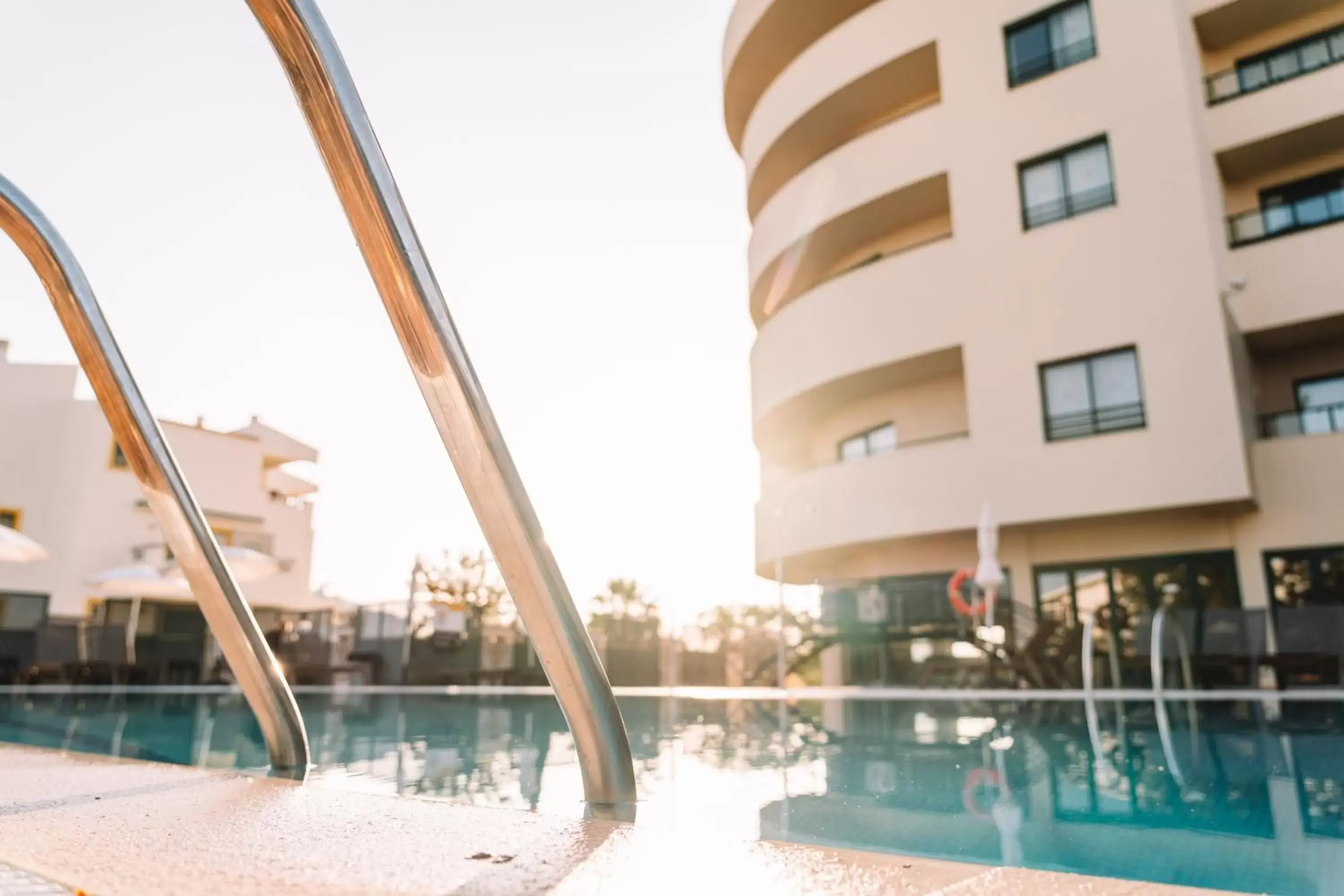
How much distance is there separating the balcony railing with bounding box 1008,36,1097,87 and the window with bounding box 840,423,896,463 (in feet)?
23.1

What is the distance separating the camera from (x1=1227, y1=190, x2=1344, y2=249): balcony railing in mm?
16203

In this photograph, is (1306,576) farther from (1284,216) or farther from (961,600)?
(1284,216)

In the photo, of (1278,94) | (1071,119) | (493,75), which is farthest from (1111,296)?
(493,75)

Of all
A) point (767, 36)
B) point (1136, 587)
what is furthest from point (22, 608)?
point (1136, 587)

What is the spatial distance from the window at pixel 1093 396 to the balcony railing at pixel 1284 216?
311 centimetres

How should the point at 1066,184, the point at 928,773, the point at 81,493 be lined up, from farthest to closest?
the point at 81,493 → the point at 1066,184 → the point at 928,773

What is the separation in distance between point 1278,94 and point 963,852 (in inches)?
706

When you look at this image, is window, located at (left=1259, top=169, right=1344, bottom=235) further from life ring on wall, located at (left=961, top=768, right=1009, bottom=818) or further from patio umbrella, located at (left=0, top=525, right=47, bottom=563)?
patio umbrella, located at (left=0, top=525, right=47, bottom=563)

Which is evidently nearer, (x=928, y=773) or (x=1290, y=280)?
(x=928, y=773)

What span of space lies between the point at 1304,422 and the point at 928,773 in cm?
1503

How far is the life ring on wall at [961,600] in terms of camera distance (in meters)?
14.3

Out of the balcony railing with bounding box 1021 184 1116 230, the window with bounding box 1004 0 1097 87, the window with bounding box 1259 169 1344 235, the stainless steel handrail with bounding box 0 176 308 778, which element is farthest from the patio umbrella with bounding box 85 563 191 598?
the window with bounding box 1259 169 1344 235

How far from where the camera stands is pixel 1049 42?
17.3m

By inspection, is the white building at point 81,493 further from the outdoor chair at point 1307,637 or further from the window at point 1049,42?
the outdoor chair at point 1307,637
